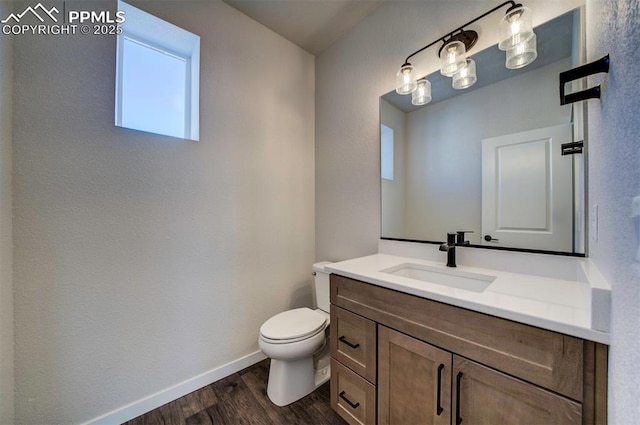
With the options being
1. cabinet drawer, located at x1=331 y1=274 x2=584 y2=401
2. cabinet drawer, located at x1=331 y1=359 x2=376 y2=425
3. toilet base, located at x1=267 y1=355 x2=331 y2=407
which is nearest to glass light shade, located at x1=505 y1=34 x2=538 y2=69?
cabinet drawer, located at x1=331 y1=274 x2=584 y2=401

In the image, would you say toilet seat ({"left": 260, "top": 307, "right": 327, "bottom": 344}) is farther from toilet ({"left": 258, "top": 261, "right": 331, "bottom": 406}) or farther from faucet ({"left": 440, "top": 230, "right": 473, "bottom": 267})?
faucet ({"left": 440, "top": 230, "right": 473, "bottom": 267})

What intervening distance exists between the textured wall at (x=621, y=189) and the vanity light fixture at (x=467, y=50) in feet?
1.34

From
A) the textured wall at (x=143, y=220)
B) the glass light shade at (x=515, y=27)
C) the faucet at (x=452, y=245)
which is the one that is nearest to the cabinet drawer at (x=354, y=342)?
the faucet at (x=452, y=245)

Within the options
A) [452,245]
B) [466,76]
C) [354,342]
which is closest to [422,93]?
[466,76]

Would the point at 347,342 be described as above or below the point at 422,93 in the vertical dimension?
below

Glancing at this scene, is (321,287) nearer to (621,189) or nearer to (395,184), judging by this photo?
(395,184)

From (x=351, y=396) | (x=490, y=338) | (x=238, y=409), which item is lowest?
(x=238, y=409)

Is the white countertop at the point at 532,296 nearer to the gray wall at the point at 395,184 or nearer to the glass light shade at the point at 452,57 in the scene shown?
the gray wall at the point at 395,184

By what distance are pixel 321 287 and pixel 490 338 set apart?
48.4 inches

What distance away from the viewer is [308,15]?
1.76m

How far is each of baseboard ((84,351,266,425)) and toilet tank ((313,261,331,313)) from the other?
626 millimetres

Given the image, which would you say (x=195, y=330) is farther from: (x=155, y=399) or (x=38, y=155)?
(x=38, y=155)

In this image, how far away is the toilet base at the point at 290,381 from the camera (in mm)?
1436

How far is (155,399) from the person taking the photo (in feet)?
4.63
